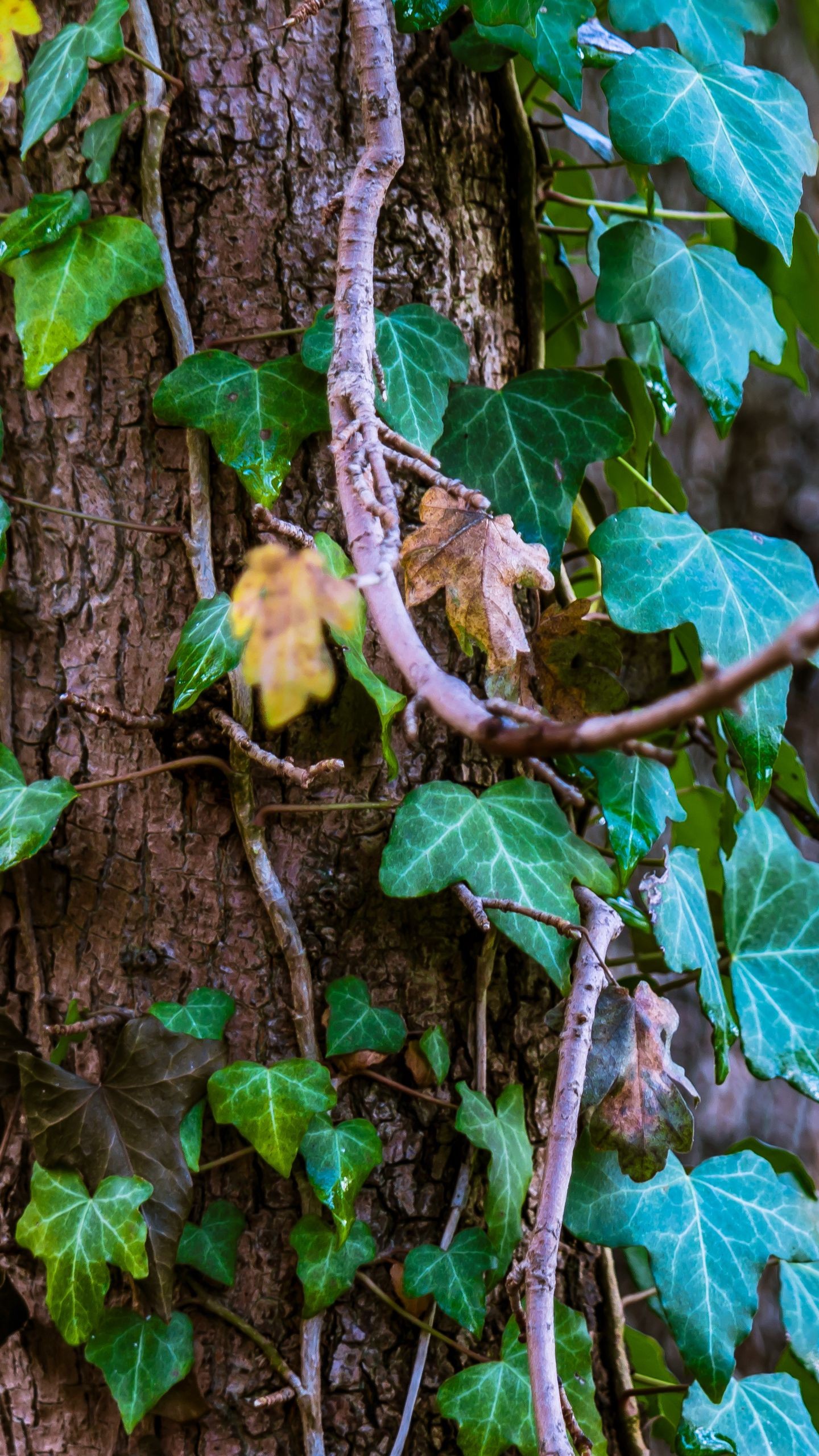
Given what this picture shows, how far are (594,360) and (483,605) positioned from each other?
147 centimetres

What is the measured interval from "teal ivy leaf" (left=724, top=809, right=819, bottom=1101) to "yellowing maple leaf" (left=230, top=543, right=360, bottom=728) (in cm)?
66

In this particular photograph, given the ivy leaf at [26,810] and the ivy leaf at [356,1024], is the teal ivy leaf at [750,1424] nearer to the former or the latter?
the ivy leaf at [356,1024]

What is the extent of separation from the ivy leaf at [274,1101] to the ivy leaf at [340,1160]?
2 centimetres

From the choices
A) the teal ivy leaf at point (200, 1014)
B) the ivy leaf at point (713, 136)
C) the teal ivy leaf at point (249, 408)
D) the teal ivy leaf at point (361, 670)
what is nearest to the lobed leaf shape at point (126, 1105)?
the teal ivy leaf at point (200, 1014)

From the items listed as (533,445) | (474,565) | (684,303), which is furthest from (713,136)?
(474,565)

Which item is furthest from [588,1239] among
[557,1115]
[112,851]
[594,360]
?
[594,360]

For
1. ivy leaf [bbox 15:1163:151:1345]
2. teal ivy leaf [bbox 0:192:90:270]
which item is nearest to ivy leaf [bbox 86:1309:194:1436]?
ivy leaf [bbox 15:1163:151:1345]

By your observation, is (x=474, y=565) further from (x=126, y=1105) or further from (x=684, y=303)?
(x=126, y=1105)

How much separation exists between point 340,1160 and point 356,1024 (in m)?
0.09

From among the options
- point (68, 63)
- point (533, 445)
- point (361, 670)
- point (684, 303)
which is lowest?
point (361, 670)

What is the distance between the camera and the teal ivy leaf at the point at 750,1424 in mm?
729

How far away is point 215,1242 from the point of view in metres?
0.66

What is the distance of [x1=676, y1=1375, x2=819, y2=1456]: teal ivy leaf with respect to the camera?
0.73 meters

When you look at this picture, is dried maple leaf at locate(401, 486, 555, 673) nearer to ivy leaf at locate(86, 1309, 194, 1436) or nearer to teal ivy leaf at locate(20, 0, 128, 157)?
teal ivy leaf at locate(20, 0, 128, 157)
